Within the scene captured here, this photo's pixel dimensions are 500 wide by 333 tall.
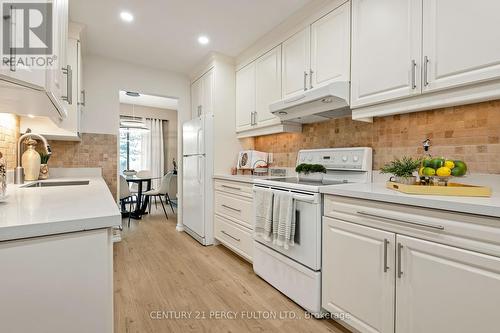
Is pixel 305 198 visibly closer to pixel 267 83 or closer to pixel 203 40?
pixel 267 83

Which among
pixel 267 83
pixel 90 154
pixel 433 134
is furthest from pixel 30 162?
pixel 433 134

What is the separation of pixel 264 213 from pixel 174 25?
2.06m

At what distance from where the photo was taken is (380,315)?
4.33 feet

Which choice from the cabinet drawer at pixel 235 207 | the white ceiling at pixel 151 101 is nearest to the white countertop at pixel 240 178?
the cabinet drawer at pixel 235 207

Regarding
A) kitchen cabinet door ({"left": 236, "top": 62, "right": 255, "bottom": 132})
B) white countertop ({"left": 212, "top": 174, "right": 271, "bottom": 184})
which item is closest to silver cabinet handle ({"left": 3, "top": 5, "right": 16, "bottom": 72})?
white countertop ({"left": 212, "top": 174, "right": 271, "bottom": 184})

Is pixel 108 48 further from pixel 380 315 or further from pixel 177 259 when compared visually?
pixel 380 315

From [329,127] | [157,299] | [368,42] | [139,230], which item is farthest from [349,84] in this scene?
[139,230]

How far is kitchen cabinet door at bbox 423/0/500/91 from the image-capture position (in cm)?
121

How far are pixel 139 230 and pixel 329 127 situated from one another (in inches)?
124

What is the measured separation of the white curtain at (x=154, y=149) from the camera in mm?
6543

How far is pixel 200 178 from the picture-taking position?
3197mm

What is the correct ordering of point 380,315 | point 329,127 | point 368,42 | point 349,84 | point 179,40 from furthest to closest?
1. point 179,40
2. point 329,127
3. point 349,84
4. point 368,42
5. point 380,315

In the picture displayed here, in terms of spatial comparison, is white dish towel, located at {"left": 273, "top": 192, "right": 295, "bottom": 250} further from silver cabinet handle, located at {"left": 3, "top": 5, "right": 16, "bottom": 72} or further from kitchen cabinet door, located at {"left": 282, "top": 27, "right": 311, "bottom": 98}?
silver cabinet handle, located at {"left": 3, "top": 5, "right": 16, "bottom": 72}

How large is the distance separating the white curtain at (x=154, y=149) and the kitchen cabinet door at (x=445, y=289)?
20.0ft
